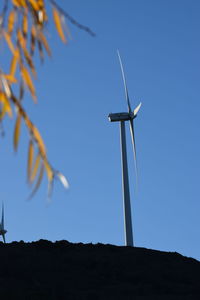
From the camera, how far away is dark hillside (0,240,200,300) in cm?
4466

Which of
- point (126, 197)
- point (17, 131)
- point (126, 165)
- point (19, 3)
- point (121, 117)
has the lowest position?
point (17, 131)

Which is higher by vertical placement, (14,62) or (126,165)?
(126,165)

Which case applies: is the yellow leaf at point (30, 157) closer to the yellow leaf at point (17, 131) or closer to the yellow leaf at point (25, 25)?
the yellow leaf at point (17, 131)

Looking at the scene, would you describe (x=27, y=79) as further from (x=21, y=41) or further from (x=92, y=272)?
(x=92, y=272)

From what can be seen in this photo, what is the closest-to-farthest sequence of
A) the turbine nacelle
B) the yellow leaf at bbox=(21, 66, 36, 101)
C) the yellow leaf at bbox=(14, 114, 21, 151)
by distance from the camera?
the yellow leaf at bbox=(14, 114, 21, 151)
the yellow leaf at bbox=(21, 66, 36, 101)
the turbine nacelle

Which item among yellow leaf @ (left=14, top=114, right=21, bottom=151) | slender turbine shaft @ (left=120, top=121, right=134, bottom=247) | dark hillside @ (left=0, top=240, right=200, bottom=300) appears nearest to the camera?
yellow leaf @ (left=14, top=114, right=21, bottom=151)

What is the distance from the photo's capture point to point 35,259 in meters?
53.7

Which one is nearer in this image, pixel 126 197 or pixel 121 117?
pixel 126 197

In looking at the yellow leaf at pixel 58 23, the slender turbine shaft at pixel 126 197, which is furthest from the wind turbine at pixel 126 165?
the yellow leaf at pixel 58 23

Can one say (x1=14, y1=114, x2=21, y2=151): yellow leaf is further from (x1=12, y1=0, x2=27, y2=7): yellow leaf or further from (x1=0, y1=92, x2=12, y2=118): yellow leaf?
(x1=12, y1=0, x2=27, y2=7): yellow leaf

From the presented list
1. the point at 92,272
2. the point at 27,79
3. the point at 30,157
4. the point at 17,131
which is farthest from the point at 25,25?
the point at 92,272

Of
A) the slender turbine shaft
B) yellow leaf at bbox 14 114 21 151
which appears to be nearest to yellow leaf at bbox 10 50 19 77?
yellow leaf at bbox 14 114 21 151

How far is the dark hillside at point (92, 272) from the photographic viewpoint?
44.7m

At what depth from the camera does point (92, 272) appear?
51375mm
